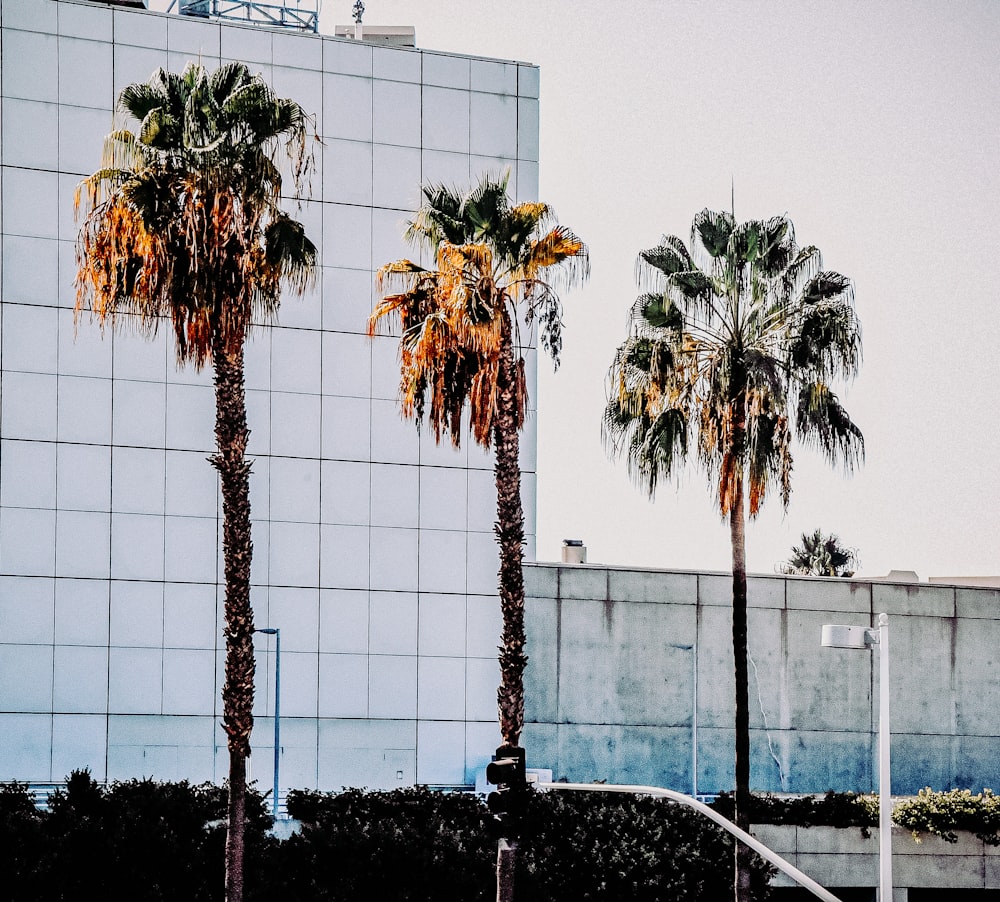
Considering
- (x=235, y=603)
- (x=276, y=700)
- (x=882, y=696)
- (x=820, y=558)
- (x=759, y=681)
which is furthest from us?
(x=820, y=558)

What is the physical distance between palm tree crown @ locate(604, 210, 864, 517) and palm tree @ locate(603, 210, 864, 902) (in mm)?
22

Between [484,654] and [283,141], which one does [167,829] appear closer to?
[484,654]

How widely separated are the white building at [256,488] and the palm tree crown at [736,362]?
1184 centimetres

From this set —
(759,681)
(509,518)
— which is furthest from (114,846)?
(759,681)

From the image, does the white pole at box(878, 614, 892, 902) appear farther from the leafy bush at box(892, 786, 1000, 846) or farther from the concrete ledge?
the leafy bush at box(892, 786, 1000, 846)

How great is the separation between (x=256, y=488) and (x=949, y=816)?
20.6 m

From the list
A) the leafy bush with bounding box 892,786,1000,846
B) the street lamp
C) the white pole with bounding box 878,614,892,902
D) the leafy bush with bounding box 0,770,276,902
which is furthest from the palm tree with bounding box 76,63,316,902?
the leafy bush with bounding box 892,786,1000,846

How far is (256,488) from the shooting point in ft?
143

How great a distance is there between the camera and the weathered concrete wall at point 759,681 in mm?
44656

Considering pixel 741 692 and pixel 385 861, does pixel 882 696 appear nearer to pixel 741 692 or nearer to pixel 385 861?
pixel 741 692

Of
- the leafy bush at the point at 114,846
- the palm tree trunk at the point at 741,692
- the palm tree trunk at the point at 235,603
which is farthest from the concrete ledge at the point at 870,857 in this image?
the palm tree trunk at the point at 235,603

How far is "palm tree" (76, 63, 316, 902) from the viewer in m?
27.6

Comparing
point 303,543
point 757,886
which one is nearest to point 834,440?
point 757,886

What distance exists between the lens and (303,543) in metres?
43.8
